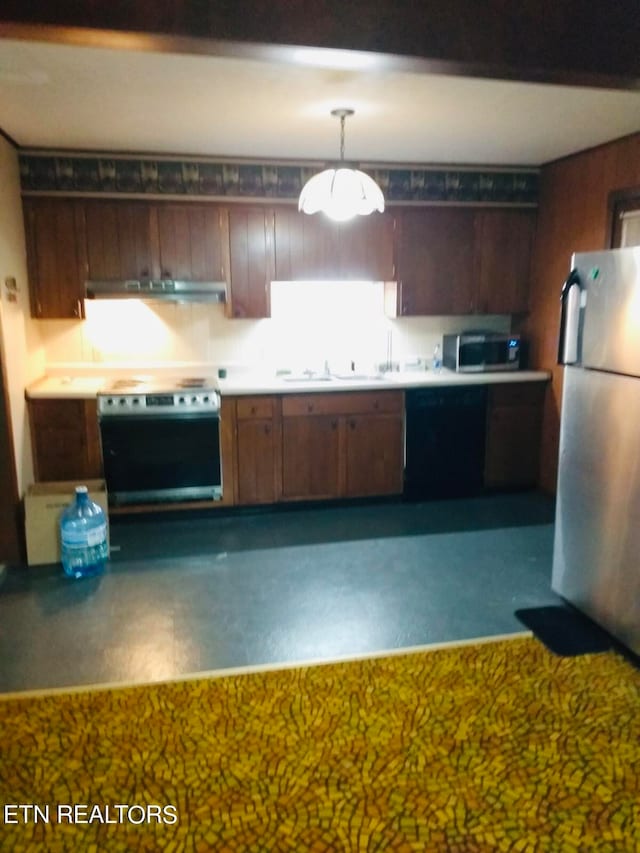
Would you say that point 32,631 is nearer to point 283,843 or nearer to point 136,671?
point 136,671

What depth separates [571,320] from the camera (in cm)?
305

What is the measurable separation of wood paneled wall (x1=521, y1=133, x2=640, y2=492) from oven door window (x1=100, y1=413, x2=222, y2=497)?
98.7 inches

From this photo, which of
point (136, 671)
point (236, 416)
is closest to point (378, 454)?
point (236, 416)

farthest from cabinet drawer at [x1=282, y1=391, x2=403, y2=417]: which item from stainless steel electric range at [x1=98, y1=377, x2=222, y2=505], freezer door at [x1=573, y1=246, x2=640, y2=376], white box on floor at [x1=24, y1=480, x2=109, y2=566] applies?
freezer door at [x1=573, y1=246, x2=640, y2=376]

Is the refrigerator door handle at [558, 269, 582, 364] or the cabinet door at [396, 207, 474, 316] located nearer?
the refrigerator door handle at [558, 269, 582, 364]

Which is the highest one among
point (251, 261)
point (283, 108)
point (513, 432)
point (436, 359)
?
point (283, 108)

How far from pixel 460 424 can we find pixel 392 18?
3.15 meters

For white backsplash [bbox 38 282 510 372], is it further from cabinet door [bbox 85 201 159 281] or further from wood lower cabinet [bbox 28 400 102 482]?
wood lower cabinet [bbox 28 400 102 482]

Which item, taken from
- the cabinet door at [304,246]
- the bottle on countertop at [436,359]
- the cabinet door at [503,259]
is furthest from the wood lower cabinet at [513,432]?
the cabinet door at [304,246]

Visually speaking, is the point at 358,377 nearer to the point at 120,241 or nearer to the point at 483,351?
the point at 483,351

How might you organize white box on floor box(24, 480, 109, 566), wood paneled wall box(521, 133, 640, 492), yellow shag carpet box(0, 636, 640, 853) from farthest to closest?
wood paneled wall box(521, 133, 640, 492) → white box on floor box(24, 480, 109, 566) → yellow shag carpet box(0, 636, 640, 853)

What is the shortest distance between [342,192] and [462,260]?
6.01ft

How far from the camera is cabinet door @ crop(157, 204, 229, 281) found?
14.4 ft

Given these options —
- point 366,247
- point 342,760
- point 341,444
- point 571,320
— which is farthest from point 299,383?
point 342,760
